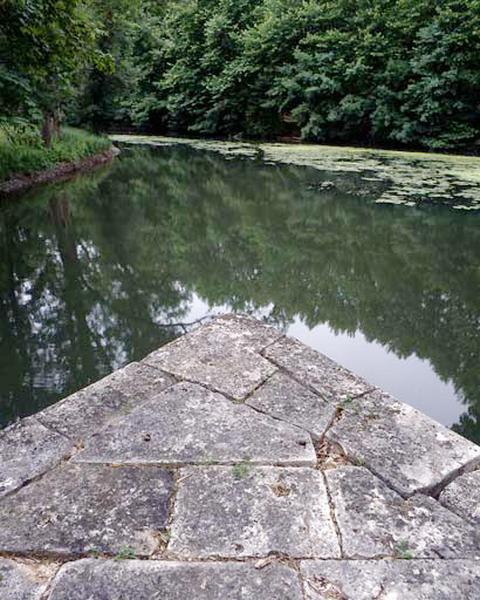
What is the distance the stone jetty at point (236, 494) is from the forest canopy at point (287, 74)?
16.0ft

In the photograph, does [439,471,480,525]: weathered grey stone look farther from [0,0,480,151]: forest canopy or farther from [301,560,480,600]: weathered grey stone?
[0,0,480,151]: forest canopy

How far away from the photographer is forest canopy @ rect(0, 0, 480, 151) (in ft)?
39.4

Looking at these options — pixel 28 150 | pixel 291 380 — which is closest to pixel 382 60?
pixel 28 150

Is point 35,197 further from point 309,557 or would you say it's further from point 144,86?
point 144,86

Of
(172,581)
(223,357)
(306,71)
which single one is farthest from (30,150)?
(306,71)

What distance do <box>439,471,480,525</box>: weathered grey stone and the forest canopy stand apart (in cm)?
540

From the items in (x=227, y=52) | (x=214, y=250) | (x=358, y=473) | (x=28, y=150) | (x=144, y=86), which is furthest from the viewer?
(x=144, y=86)

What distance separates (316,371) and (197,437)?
53 cm

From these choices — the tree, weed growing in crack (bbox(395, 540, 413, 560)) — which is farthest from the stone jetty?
the tree

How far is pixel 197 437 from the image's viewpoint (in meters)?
1.40

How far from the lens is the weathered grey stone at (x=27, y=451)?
1.26 m

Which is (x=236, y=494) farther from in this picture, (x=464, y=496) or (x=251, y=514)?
(x=464, y=496)

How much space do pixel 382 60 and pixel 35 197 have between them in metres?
10.6

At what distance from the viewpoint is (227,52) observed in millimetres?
18906
